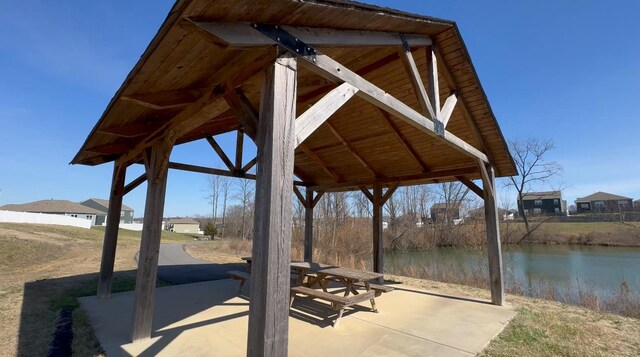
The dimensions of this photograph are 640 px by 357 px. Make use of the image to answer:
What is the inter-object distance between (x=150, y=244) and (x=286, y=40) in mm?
2830

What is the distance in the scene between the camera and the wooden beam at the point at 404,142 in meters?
5.72

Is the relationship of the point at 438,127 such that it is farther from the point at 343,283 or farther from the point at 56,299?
the point at 56,299

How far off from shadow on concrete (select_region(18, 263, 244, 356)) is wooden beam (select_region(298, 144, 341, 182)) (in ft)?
12.5

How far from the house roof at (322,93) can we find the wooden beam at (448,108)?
25 cm

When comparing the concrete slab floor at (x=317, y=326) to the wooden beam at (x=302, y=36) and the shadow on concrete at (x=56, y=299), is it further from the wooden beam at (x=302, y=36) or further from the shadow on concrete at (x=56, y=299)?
the wooden beam at (x=302, y=36)

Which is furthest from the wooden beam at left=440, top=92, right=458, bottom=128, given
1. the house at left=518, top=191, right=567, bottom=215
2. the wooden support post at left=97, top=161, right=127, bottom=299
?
the house at left=518, top=191, right=567, bottom=215

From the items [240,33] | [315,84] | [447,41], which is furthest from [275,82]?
[447,41]

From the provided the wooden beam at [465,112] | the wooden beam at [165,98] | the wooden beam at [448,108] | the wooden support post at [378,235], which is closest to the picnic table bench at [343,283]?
the wooden support post at [378,235]

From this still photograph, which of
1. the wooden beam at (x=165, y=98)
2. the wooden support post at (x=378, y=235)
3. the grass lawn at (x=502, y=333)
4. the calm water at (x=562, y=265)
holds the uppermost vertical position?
the wooden beam at (x=165, y=98)

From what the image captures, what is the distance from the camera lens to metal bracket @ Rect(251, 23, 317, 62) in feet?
6.89

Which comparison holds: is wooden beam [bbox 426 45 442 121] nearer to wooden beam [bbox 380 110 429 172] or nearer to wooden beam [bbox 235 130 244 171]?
wooden beam [bbox 380 110 429 172]

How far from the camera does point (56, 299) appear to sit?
5.41m

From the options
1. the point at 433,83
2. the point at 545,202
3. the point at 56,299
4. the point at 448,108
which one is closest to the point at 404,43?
the point at 433,83

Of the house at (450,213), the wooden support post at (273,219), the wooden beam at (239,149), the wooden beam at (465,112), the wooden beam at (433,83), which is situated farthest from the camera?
the house at (450,213)
